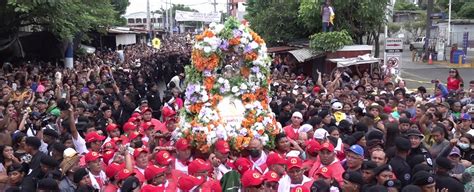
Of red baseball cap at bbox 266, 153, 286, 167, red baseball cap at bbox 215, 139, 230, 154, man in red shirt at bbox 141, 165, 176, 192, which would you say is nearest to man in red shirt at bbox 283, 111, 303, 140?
red baseball cap at bbox 215, 139, 230, 154

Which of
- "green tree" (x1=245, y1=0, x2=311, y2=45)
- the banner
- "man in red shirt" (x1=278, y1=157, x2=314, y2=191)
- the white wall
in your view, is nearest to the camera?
"man in red shirt" (x1=278, y1=157, x2=314, y2=191)

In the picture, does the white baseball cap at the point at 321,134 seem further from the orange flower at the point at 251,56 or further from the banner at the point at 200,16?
the banner at the point at 200,16

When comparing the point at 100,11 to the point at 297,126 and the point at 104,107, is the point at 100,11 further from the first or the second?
the point at 297,126

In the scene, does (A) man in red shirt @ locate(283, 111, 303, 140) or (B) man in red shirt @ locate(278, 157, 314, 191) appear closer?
(B) man in red shirt @ locate(278, 157, 314, 191)

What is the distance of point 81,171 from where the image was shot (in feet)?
18.8

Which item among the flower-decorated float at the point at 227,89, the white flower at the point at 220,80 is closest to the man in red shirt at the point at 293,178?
the flower-decorated float at the point at 227,89

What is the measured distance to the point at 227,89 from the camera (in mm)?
8406

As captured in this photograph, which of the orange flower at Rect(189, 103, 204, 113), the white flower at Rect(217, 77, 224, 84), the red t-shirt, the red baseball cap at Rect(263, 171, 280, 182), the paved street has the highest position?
the white flower at Rect(217, 77, 224, 84)

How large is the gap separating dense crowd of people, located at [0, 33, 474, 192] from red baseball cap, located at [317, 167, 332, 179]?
0.02 meters

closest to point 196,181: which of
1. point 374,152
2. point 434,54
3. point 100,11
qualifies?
point 374,152

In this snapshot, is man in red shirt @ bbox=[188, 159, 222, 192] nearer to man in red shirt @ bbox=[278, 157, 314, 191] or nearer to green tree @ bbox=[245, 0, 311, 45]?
man in red shirt @ bbox=[278, 157, 314, 191]

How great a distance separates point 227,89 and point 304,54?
41.7 feet

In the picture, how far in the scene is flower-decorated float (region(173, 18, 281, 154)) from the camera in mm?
8203

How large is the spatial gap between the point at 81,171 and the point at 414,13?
5481 centimetres
